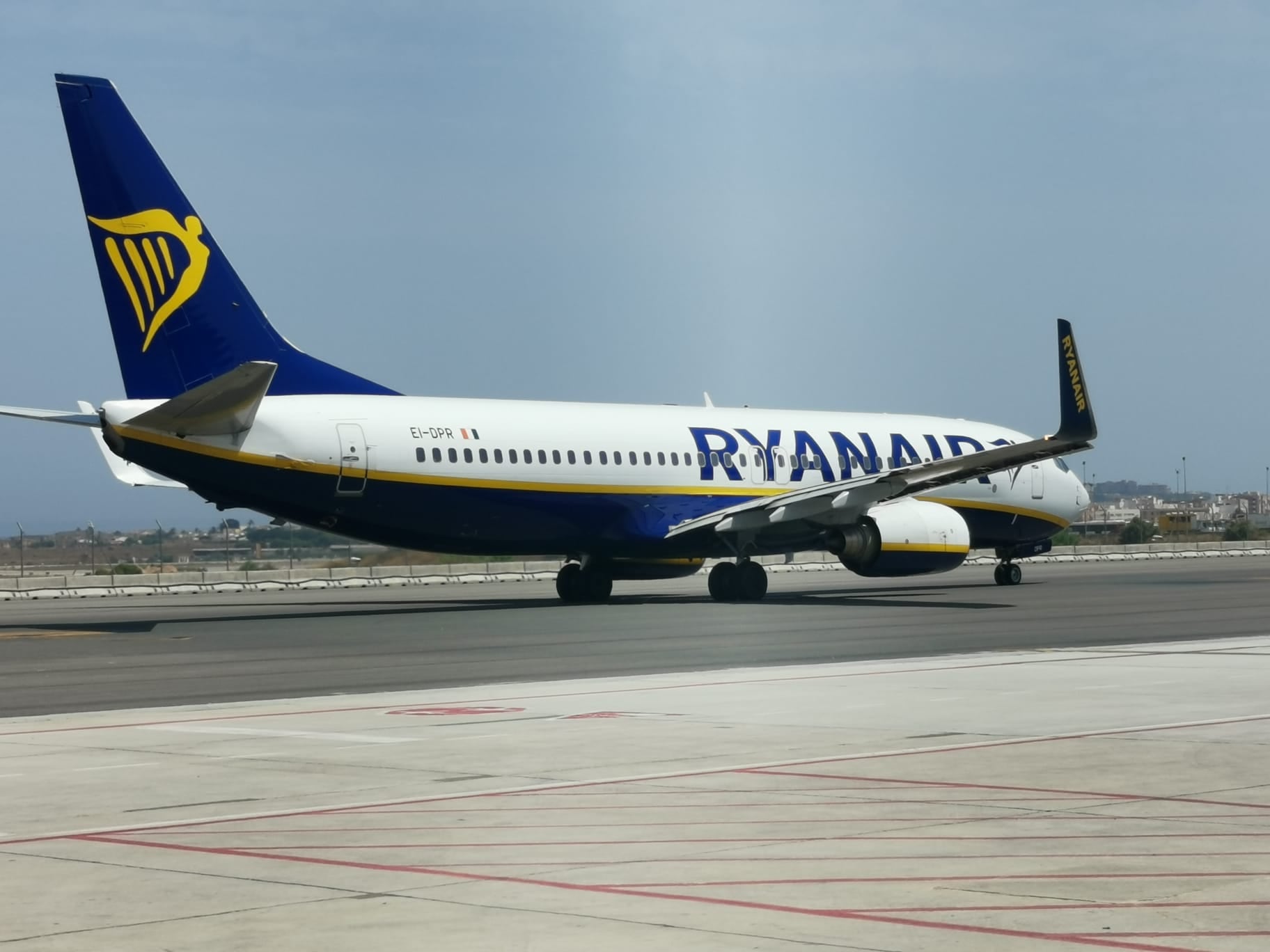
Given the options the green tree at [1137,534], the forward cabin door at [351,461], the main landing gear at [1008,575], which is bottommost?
the green tree at [1137,534]

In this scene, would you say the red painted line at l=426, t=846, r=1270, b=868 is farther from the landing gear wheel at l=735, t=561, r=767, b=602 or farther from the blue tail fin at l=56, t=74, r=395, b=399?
the landing gear wheel at l=735, t=561, r=767, b=602

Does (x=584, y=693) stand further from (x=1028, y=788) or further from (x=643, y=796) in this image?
(x=1028, y=788)

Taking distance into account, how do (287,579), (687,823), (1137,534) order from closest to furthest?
(687,823)
(287,579)
(1137,534)

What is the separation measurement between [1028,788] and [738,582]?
986 inches

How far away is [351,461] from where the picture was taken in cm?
3056

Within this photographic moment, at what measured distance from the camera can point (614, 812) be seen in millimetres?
10086

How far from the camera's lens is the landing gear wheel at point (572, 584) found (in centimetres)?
3741

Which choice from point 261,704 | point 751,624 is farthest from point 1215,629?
point 261,704

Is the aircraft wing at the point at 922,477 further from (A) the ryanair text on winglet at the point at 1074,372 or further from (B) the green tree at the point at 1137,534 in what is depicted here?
(B) the green tree at the point at 1137,534

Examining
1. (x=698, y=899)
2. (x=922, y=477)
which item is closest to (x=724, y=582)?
(x=922, y=477)

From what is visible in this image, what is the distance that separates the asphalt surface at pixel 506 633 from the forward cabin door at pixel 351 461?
2.43 meters

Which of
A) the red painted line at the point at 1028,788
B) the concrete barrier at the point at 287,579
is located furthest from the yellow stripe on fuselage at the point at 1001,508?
the red painted line at the point at 1028,788

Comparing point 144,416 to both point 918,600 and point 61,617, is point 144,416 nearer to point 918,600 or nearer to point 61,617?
point 61,617

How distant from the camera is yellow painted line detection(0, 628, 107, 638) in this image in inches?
1102
